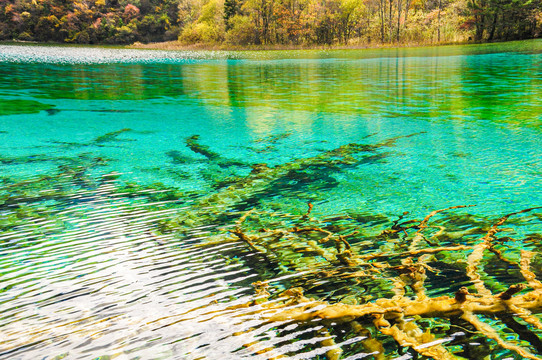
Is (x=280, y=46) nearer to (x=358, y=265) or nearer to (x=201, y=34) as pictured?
(x=201, y=34)

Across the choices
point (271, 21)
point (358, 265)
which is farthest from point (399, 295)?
point (271, 21)

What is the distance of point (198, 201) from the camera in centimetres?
374

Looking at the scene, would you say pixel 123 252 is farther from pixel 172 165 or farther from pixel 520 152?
pixel 520 152

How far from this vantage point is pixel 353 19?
64.6 metres

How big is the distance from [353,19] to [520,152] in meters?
66.4

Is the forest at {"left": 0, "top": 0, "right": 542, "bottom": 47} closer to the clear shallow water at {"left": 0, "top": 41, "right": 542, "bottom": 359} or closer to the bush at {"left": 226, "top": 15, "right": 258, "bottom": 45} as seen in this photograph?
the bush at {"left": 226, "top": 15, "right": 258, "bottom": 45}

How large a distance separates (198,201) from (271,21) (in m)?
73.7

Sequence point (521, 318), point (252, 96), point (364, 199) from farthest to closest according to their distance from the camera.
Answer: point (252, 96)
point (364, 199)
point (521, 318)

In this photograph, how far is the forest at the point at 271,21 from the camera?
45.5 meters

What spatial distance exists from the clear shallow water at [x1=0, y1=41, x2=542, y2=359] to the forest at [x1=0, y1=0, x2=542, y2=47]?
146ft

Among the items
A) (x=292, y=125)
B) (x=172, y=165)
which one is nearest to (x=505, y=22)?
(x=292, y=125)

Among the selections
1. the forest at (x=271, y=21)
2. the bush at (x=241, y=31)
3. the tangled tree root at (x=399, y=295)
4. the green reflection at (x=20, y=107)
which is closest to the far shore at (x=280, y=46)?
the forest at (x=271, y=21)

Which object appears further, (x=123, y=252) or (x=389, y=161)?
(x=389, y=161)

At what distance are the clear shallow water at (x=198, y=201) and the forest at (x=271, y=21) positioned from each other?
146ft
